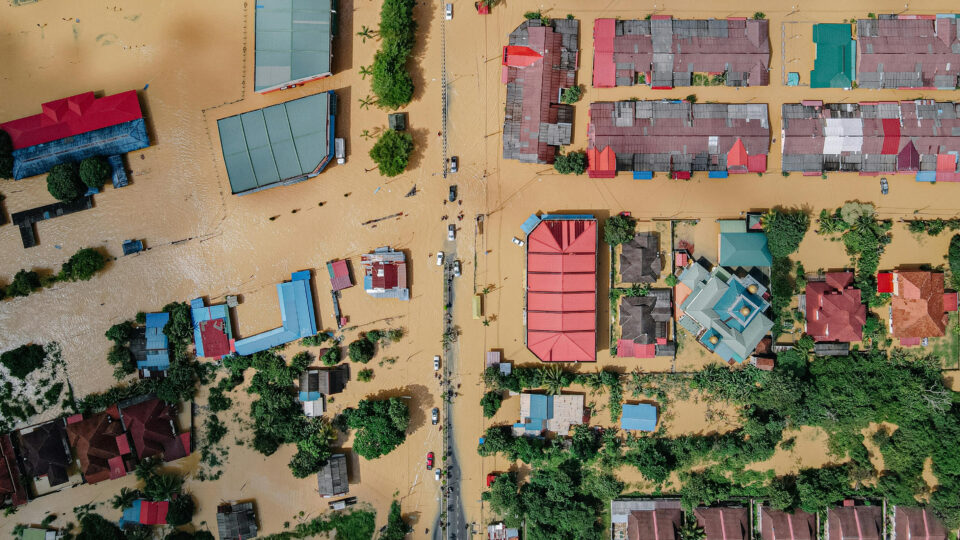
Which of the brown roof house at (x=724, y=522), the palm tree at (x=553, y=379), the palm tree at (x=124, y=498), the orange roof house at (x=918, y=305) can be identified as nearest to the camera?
the orange roof house at (x=918, y=305)

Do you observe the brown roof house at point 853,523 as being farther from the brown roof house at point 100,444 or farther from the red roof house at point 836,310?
the brown roof house at point 100,444

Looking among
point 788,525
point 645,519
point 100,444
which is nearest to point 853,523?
point 788,525

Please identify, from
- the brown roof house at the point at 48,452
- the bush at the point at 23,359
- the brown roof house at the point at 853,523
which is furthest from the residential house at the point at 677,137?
the brown roof house at the point at 48,452

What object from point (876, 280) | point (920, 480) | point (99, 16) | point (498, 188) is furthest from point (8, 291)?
point (920, 480)

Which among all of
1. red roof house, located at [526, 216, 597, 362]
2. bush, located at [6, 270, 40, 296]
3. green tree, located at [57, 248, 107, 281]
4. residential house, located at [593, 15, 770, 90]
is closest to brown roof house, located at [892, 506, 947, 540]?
red roof house, located at [526, 216, 597, 362]

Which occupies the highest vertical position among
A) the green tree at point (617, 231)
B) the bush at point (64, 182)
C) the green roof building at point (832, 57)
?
the green roof building at point (832, 57)

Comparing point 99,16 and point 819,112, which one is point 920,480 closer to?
point 819,112

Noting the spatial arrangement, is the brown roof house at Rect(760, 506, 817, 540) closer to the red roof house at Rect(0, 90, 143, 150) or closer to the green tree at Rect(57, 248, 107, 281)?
the green tree at Rect(57, 248, 107, 281)
